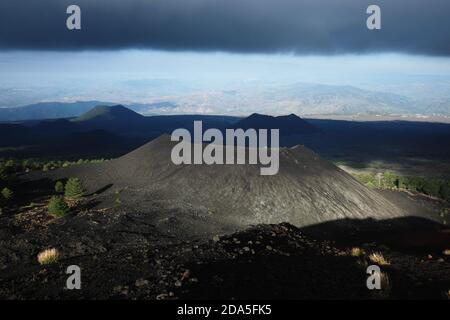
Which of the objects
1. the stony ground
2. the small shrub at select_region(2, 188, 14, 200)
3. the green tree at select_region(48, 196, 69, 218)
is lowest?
the small shrub at select_region(2, 188, 14, 200)

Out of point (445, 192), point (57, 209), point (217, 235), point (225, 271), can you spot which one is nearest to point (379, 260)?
point (225, 271)

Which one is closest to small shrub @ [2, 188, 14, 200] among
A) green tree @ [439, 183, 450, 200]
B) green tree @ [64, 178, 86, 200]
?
green tree @ [64, 178, 86, 200]

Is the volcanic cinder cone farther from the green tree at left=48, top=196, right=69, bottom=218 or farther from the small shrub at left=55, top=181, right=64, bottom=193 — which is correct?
the green tree at left=48, top=196, right=69, bottom=218

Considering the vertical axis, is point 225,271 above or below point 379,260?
above

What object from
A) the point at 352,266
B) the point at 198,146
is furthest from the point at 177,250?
the point at 198,146

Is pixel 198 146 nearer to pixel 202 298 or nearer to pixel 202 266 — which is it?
pixel 202 266

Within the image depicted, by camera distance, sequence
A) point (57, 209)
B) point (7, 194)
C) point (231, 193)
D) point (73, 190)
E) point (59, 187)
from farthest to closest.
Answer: point (59, 187), point (7, 194), point (73, 190), point (231, 193), point (57, 209)

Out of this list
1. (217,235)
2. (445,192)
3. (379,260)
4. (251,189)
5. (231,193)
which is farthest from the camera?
(445,192)

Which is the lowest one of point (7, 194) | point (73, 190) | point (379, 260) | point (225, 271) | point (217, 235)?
point (7, 194)

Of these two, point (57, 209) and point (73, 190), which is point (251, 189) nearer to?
point (57, 209)

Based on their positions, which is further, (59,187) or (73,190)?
(59,187)

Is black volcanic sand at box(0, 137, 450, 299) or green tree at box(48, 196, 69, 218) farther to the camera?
green tree at box(48, 196, 69, 218)
